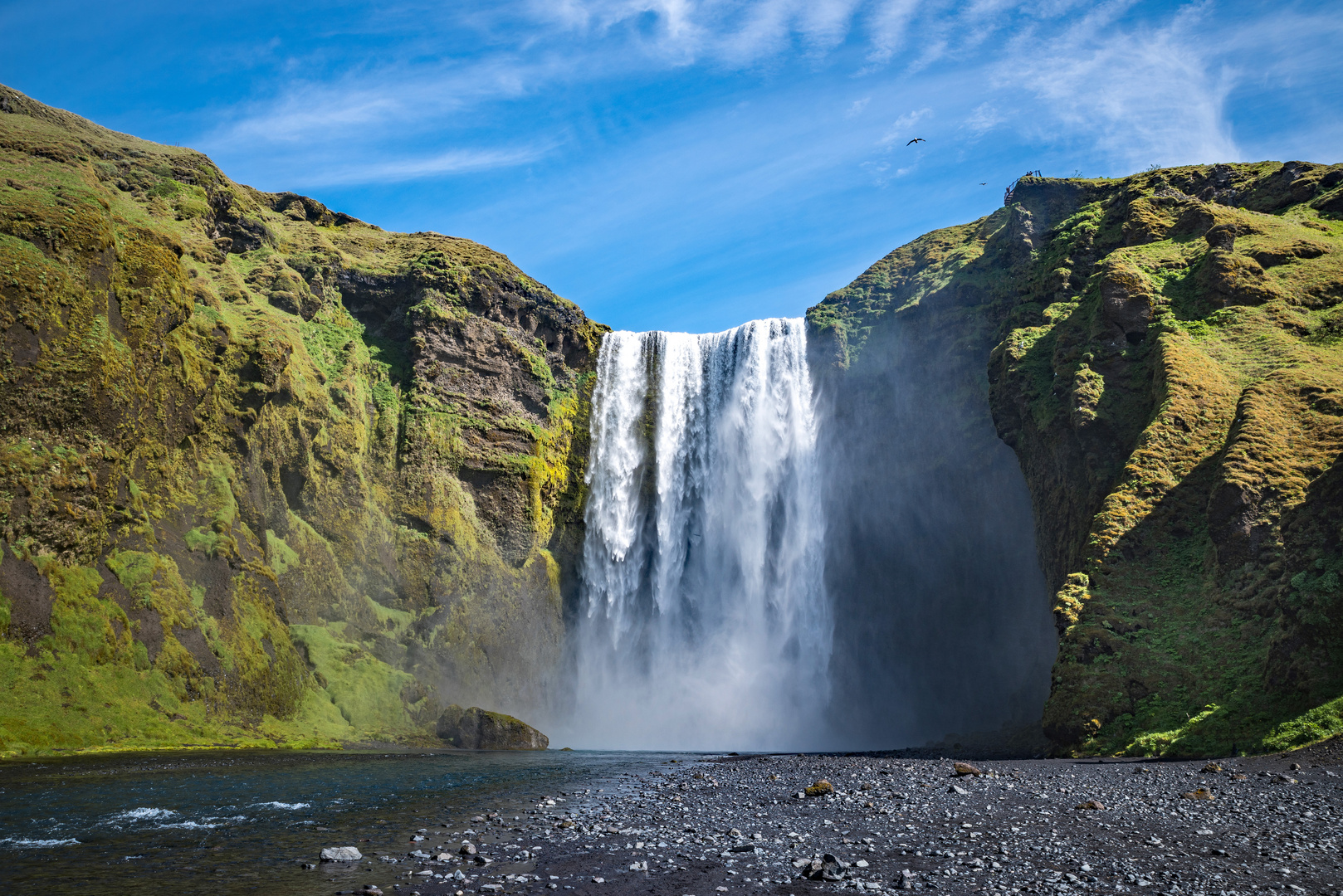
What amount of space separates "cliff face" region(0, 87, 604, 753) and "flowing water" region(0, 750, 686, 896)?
5090mm

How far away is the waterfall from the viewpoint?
43406 mm

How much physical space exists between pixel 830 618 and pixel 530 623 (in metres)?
17.0

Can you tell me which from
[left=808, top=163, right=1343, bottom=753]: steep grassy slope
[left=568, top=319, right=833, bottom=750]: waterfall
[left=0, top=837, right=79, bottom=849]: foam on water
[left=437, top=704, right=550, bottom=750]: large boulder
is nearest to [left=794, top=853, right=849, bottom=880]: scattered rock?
[left=0, top=837, right=79, bottom=849]: foam on water

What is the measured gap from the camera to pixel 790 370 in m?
49.2

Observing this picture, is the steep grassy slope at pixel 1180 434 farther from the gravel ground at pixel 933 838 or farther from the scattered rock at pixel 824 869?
the scattered rock at pixel 824 869

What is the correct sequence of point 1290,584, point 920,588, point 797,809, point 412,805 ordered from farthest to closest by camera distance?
point 920,588 → point 1290,584 → point 412,805 → point 797,809

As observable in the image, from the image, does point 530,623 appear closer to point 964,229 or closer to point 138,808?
point 138,808

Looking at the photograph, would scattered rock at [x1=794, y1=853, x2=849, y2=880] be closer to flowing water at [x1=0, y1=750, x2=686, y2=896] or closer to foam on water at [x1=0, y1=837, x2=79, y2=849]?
flowing water at [x1=0, y1=750, x2=686, y2=896]

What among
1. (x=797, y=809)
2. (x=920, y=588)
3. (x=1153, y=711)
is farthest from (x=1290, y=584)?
(x=920, y=588)

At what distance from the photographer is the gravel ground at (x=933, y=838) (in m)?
8.43

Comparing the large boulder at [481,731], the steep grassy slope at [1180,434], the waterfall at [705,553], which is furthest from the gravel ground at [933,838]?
the waterfall at [705,553]

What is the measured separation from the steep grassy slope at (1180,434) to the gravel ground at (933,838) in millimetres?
3970

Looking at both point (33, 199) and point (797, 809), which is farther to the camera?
point (33, 199)

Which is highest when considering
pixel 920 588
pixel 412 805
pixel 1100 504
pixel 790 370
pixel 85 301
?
pixel 790 370
